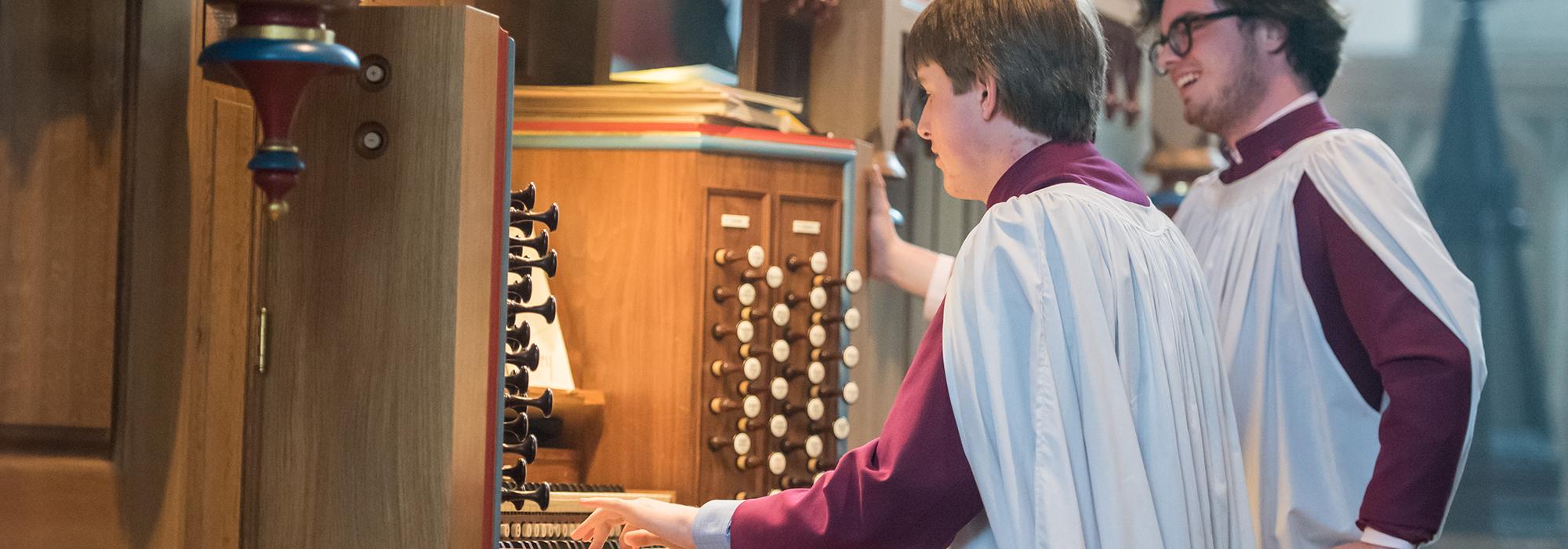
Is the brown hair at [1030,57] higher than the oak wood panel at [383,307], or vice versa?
the brown hair at [1030,57]

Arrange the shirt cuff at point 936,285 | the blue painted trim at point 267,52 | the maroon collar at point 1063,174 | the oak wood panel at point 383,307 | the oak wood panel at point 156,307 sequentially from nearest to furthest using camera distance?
the blue painted trim at point 267,52, the oak wood panel at point 156,307, the oak wood panel at point 383,307, the maroon collar at point 1063,174, the shirt cuff at point 936,285

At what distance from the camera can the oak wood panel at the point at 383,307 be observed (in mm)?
2035

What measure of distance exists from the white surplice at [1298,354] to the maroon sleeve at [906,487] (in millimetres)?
1085

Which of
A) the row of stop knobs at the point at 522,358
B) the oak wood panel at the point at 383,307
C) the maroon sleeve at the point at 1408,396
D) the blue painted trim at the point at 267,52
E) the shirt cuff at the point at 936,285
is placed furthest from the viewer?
the shirt cuff at the point at 936,285

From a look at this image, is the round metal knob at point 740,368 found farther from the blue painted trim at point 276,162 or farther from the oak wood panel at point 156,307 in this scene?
the blue painted trim at point 276,162

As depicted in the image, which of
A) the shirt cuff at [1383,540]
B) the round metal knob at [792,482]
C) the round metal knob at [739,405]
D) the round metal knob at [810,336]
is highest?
the round metal knob at [810,336]

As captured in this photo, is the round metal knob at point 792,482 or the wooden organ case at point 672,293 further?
the round metal knob at point 792,482

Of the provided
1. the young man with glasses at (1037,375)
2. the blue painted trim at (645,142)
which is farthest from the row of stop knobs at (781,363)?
the young man with glasses at (1037,375)

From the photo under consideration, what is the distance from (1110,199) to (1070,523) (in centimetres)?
51

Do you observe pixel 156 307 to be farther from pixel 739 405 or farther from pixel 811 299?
pixel 811 299

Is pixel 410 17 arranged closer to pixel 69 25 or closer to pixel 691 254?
pixel 69 25

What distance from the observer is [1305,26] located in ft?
10.7

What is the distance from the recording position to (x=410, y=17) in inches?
81.4

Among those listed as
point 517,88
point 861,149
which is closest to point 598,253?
point 517,88
